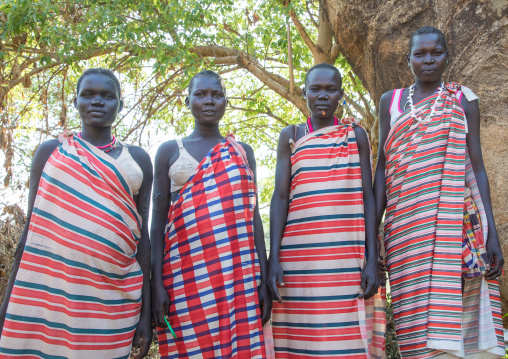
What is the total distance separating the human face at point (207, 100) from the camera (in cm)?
269

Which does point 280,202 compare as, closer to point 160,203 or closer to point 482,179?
point 160,203

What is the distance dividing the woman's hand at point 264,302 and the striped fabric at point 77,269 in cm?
62

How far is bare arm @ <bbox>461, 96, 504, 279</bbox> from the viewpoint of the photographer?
2.43 m

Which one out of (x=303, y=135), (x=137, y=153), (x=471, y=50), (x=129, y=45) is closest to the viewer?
(x=137, y=153)

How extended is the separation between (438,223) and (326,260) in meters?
0.59

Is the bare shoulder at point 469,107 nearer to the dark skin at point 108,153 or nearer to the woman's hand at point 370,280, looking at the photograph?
the woman's hand at point 370,280

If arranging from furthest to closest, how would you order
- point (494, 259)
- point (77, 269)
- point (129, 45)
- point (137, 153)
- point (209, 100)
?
point (129, 45)
point (209, 100)
point (137, 153)
point (494, 259)
point (77, 269)

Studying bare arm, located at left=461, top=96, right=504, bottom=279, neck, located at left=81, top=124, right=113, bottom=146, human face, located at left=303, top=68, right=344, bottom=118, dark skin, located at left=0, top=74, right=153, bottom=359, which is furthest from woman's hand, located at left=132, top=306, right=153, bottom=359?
bare arm, located at left=461, top=96, right=504, bottom=279

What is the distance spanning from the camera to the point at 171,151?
2.62 metres

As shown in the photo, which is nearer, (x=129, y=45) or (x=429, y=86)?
(x=429, y=86)

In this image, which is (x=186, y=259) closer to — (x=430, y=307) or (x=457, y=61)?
(x=430, y=307)

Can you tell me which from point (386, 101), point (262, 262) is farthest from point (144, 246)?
point (386, 101)

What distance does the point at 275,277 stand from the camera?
8.29 ft

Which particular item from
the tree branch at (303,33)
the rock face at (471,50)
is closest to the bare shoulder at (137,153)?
the rock face at (471,50)
